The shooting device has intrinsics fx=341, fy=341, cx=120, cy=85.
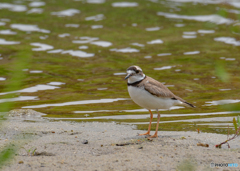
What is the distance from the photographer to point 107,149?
4.97 metres

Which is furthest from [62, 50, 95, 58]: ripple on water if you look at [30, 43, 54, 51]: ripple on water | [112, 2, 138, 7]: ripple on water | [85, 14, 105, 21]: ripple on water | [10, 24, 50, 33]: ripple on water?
[112, 2, 138, 7]: ripple on water

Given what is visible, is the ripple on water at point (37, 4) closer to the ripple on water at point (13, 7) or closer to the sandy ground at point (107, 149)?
the ripple on water at point (13, 7)

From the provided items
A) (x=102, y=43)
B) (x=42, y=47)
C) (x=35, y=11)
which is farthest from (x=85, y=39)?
(x=35, y=11)

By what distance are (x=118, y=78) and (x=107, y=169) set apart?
24.1 ft

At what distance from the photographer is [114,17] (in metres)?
17.9

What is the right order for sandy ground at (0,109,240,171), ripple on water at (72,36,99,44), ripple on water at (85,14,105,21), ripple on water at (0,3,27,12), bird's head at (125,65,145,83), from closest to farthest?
sandy ground at (0,109,240,171), bird's head at (125,65,145,83), ripple on water at (72,36,99,44), ripple on water at (85,14,105,21), ripple on water at (0,3,27,12)

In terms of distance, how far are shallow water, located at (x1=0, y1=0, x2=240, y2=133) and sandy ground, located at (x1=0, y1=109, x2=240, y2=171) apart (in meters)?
0.77

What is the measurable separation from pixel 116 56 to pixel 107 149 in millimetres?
8641

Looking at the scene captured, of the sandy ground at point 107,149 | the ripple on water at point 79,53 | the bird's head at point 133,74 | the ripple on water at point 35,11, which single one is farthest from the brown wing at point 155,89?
the ripple on water at point 35,11

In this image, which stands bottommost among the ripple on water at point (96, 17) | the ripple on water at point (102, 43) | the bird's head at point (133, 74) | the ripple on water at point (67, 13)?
the ripple on water at point (102, 43)

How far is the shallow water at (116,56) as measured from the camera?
27.4 ft

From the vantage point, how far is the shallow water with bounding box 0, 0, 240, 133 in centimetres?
834

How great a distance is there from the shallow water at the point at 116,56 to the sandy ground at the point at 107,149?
0.77 meters

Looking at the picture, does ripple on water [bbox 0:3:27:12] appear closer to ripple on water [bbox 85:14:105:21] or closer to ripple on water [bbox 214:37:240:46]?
ripple on water [bbox 85:14:105:21]
